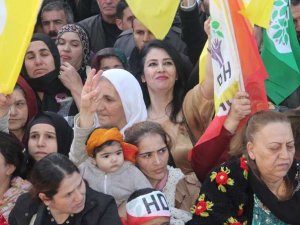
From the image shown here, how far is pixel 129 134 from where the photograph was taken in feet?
15.1

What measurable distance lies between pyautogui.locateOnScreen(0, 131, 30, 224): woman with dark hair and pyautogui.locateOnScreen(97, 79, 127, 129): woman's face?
1.97 feet

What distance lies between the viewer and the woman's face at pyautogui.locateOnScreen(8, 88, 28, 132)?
5008 millimetres

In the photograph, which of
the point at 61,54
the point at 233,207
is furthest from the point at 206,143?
the point at 61,54

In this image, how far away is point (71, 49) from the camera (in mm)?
6051

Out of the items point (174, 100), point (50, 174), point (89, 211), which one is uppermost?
point (174, 100)

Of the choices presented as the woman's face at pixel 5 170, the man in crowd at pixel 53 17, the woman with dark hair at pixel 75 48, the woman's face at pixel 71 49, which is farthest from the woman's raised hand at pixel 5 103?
the man in crowd at pixel 53 17

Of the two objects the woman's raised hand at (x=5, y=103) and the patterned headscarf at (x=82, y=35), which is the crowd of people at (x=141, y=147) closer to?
the woman's raised hand at (x=5, y=103)

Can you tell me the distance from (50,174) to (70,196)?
156 millimetres

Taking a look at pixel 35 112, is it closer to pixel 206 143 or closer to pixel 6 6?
pixel 6 6

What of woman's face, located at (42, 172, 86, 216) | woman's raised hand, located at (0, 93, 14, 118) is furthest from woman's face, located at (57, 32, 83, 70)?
woman's face, located at (42, 172, 86, 216)

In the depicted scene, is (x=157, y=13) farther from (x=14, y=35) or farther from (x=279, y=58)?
(x=14, y=35)

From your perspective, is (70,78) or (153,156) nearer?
(153,156)

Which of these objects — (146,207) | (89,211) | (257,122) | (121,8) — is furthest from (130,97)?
(121,8)

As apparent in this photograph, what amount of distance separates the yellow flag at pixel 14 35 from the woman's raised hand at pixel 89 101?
0.40 m
